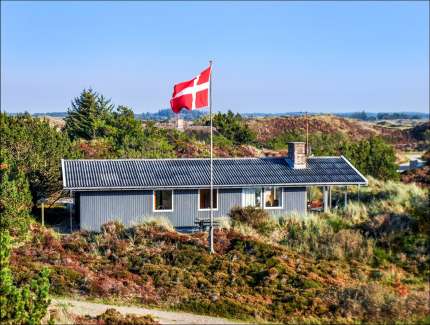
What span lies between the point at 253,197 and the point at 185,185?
10.5ft

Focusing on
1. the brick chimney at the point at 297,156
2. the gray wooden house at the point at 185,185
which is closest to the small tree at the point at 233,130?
the brick chimney at the point at 297,156

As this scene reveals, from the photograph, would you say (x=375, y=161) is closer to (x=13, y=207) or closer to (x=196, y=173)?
(x=196, y=173)

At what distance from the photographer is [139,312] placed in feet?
58.4

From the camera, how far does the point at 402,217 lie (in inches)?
978

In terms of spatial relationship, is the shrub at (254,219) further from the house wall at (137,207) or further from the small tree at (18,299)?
the small tree at (18,299)

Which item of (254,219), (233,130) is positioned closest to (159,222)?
(254,219)

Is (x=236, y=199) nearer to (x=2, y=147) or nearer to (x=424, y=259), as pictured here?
(x=424, y=259)

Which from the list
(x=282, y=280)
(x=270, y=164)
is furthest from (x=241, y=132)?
(x=282, y=280)

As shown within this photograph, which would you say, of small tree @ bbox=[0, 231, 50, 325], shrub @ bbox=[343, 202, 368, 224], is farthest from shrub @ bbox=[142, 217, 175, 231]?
small tree @ bbox=[0, 231, 50, 325]

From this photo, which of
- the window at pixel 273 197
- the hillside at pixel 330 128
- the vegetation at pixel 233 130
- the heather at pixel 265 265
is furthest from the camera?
the hillside at pixel 330 128

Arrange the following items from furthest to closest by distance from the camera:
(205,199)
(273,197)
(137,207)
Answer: (273,197) → (205,199) → (137,207)

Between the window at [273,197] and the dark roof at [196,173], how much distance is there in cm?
45

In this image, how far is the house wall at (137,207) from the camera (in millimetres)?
26766

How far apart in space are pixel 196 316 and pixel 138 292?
2.53m
